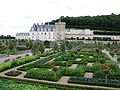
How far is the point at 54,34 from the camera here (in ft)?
276

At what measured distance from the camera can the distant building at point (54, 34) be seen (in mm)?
83312

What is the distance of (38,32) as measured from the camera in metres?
83.0

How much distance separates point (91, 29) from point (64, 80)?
8000cm

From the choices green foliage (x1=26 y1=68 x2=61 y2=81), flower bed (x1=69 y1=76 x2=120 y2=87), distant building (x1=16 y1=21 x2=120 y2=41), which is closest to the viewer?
flower bed (x1=69 y1=76 x2=120 y2=87)

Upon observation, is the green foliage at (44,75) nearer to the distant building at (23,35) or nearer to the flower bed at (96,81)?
the flower bed at (96,81)

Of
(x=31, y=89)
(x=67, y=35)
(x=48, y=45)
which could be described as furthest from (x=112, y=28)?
(x=31, y=89)

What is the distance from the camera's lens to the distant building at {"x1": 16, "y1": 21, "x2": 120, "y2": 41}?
273ft

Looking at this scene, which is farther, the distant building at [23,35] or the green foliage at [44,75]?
the distant building at [23,35]

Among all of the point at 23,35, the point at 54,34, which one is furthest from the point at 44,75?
the point at 23,35

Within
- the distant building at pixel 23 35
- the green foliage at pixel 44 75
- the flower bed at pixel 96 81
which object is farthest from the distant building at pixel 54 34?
the flower bed at pixel 96 81

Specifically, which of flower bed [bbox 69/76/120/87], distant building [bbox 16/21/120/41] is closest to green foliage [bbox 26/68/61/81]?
A: flower bed [bbox 69/76/120/87]

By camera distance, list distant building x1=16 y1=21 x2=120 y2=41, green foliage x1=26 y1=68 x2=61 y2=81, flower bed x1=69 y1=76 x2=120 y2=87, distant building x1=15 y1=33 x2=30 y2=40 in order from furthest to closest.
A: distant building x1=15 y1=33 x2=30 y2=40, distant building x1=16 y1=21 x2=120 y2=41, green foliage x1=26 y1=68 x2=61 y2=81, flower bed x1=69 y1=76 x2=120 y2=87

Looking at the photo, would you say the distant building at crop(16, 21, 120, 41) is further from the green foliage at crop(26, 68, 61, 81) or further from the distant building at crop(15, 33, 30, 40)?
the green foliage at crop(26, 68, 61, 81)

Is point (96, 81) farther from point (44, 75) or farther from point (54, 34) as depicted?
point (54, 34)
